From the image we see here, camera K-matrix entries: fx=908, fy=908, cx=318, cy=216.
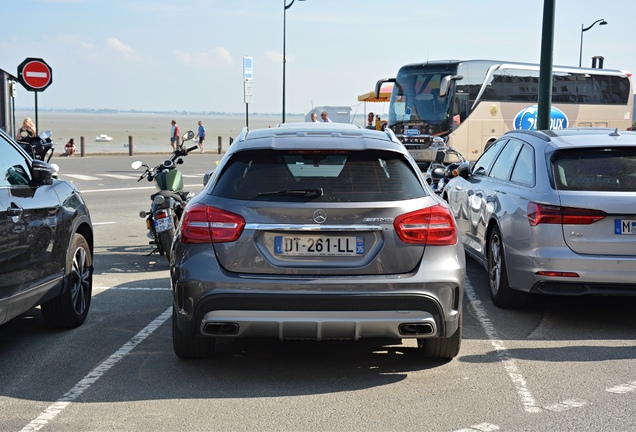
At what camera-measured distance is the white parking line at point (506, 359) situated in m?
5.21

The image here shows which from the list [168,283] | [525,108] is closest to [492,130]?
[525,108]

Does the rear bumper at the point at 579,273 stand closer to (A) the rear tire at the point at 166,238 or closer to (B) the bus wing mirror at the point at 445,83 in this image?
(A) the rear tire at the point at 166,238

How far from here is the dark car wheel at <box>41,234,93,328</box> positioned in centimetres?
690

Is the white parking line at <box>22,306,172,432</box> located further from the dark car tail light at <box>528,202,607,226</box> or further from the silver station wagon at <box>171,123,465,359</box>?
the dark car tail light at <box>528,202,607,226</box>

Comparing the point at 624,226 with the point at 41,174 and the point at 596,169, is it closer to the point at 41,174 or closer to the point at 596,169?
the point at 596,169

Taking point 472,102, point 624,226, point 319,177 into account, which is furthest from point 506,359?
point 472,102

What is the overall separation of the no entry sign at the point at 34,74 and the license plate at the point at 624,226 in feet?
43.1

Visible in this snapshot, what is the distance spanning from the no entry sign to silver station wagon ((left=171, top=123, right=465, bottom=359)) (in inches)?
510

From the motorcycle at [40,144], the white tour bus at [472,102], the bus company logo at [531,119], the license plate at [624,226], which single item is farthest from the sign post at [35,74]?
the bus company logo at [531,119]

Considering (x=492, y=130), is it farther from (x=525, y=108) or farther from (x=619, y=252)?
(x=619, y=252)

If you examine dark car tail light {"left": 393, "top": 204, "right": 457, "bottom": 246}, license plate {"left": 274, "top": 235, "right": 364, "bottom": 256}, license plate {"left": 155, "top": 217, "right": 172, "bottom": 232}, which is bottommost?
license plate {"left": 155, "top": 217, "right": 172, "bottom": 232}

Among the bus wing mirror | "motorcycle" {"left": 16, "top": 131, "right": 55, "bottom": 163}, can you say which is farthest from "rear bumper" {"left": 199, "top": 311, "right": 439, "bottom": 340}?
the bus wing mirror

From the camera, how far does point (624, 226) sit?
705 centimetres

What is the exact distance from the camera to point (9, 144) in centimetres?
656
